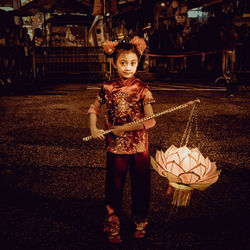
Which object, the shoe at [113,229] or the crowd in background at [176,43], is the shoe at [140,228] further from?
the crowd in background at [176,43]

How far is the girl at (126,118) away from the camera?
6.38 feet

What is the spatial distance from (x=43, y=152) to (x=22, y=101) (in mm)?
4804

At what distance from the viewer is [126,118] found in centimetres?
201

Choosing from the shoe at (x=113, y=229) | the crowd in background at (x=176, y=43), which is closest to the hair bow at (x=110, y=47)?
the shoe at (x=113, y=229)

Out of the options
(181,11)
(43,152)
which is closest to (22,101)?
(43,152)

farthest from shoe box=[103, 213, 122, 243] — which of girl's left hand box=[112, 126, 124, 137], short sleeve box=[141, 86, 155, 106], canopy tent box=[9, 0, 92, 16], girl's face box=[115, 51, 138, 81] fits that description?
canopy tent box=[9, 0, 92, 16]

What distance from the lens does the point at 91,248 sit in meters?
2.11

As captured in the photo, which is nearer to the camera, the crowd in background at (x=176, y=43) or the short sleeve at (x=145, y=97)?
the short sleeve at (x=145, y=97)

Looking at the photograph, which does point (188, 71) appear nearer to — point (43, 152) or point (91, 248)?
point (43, 152)

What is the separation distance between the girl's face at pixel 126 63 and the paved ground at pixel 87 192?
51.7 inches

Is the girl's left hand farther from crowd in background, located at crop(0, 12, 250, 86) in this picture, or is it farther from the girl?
crowd in background, located at crop(0, 12, 250, 86)

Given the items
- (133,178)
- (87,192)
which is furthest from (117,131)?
(87,192)

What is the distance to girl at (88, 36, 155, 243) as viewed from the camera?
1.94m

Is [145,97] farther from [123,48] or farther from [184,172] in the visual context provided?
[184,172]
